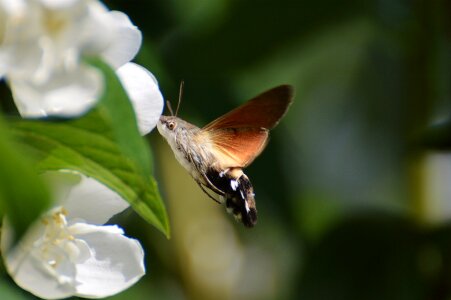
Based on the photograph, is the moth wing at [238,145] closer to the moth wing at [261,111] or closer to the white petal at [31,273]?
the moth wing at [261,111]

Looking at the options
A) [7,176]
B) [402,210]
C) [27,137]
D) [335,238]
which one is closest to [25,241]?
[27,137]

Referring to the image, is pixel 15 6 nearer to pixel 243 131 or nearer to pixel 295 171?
pixel 243 131

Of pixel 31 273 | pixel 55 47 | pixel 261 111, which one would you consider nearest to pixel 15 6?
pixel 55 47

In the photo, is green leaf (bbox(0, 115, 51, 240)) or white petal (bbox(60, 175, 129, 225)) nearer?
green leaf (bbox(0, 115, 51, 240))

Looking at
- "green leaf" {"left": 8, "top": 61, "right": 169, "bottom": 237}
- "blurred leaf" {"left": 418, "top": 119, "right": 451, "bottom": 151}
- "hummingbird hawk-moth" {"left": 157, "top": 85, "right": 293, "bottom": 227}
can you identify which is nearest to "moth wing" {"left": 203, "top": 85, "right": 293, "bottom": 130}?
"hummingbird hawk-moth" {"left": 157, "top": 85, "right": 293, "bottom": 227}

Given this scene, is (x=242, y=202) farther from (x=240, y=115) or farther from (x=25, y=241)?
(x=25, y=241)

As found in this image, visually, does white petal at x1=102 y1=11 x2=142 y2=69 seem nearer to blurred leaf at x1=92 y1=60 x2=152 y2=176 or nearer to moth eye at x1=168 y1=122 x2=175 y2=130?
blurred leaf at x1=92 y1=60 x2=152 y2=176
